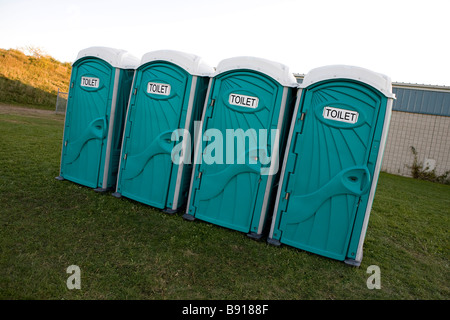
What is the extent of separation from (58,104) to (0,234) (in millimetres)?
15702

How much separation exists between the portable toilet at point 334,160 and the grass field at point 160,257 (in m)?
0.28

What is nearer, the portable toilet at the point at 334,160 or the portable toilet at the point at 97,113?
the portable toilet at the point at 334,160

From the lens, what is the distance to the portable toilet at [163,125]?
14.0ft

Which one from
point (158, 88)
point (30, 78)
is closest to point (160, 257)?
point (158, 88)

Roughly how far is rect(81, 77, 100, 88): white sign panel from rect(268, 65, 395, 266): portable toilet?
2.96 meters

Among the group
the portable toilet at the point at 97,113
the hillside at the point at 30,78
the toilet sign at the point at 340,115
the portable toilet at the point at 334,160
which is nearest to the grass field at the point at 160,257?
the portable toilet at the point at 334,160

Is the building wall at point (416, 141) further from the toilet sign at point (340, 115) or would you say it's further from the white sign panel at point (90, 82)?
the white sign panel at point (90, 82)

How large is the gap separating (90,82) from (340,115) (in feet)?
11.8

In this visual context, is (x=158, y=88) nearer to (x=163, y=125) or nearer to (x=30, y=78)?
(x=163, y=125)

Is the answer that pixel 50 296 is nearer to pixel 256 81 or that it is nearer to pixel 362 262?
pixel 256 81

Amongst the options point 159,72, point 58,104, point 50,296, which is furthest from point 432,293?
point 58,104

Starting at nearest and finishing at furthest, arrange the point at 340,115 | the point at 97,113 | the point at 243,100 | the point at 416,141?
the point at 340,115 < the point at 243,100 < the point at 97,113 < the point at 416,141

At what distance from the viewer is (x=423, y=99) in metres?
12.0

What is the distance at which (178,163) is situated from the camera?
14.1ft
